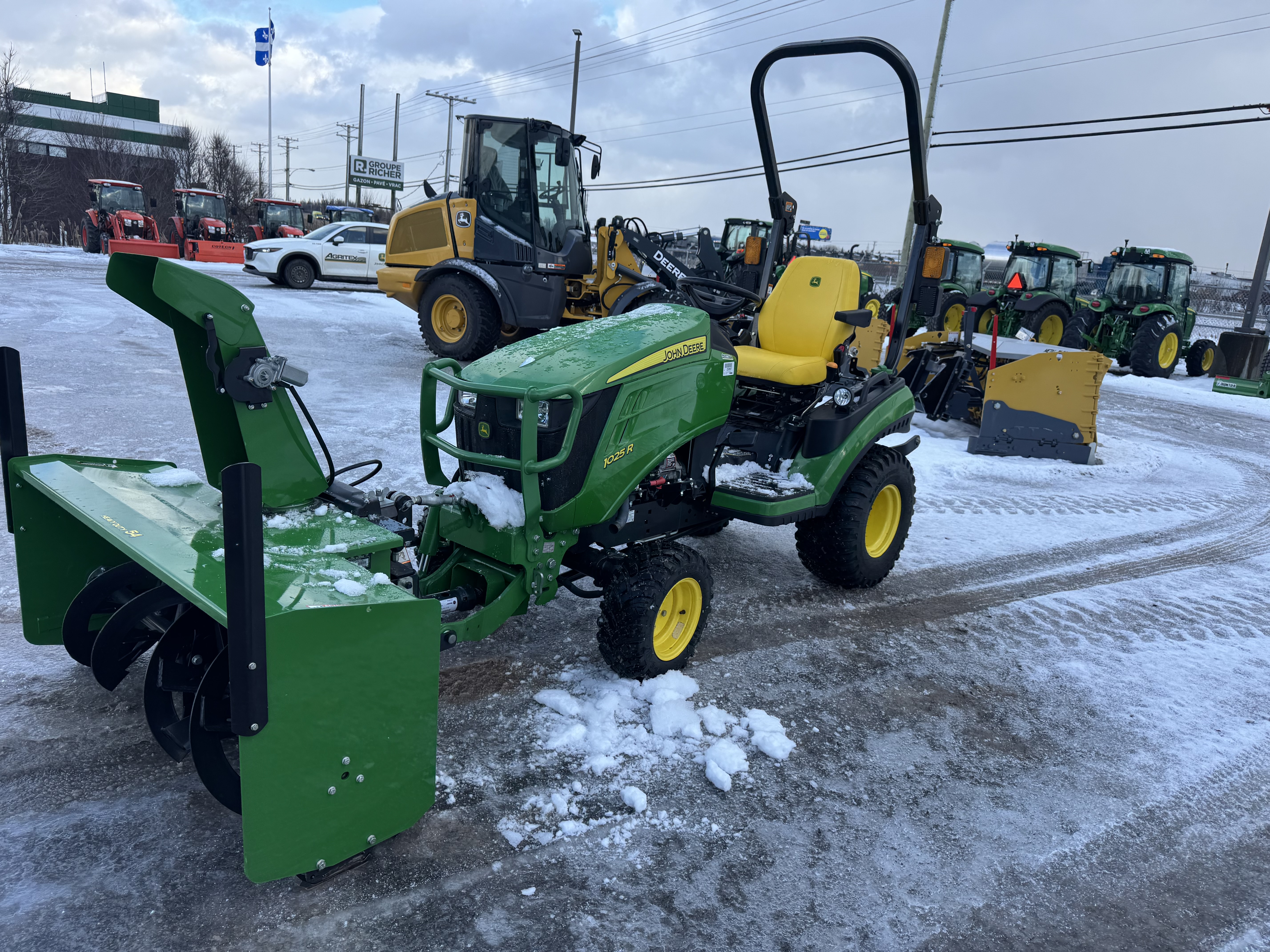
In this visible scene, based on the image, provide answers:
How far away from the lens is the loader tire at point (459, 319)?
379 inches

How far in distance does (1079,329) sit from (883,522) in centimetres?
1201

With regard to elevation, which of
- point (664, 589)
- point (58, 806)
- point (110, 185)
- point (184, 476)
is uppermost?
point (110, 185)

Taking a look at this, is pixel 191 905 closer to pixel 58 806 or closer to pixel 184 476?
pixel 58 806

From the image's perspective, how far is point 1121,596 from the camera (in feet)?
15.5

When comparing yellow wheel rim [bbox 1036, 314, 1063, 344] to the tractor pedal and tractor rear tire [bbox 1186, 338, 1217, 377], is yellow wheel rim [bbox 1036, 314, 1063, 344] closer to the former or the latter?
tractor rear tire [bbox 1186, 338, 1217, 377]

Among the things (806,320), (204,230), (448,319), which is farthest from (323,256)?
(806,320)

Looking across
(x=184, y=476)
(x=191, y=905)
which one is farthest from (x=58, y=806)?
(x=184, y=476)

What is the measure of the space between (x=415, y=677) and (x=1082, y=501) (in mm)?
5921

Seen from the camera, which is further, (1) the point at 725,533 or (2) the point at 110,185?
(2) the point at 110,185

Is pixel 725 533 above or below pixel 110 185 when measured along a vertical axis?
below

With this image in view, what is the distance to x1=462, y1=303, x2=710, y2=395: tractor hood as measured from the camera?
9.90ft

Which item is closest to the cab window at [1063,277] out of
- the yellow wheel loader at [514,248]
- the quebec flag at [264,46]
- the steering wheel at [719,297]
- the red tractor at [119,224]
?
the yellow wheel loader at [514,248]

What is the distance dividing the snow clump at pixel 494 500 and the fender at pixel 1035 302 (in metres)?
13.4

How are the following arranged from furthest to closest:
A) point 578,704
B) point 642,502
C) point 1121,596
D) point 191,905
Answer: point 1121,596 < point 642,502 < point 578,704 < point 191,905
